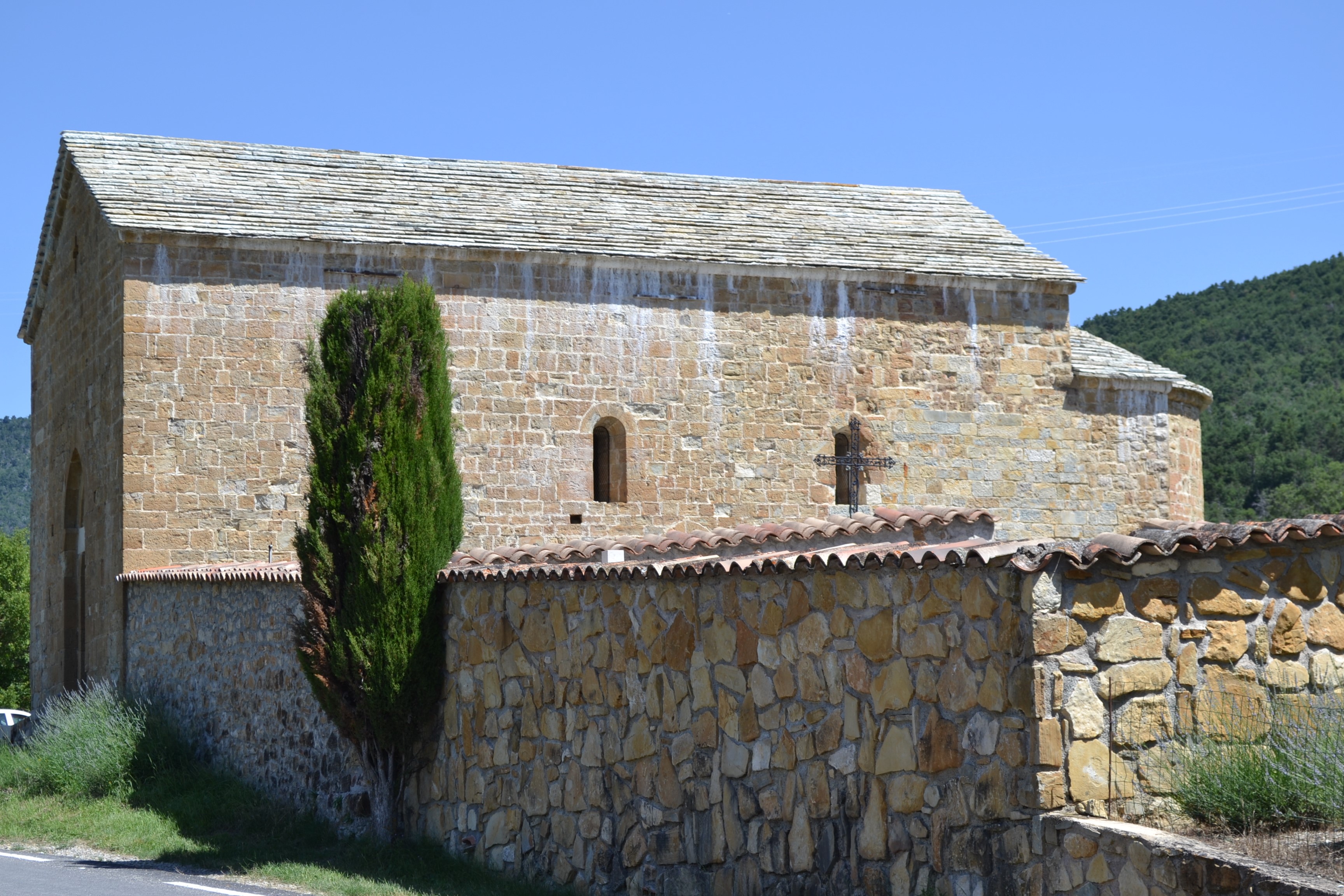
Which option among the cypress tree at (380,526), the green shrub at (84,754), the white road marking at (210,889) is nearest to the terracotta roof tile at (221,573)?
the cypress tree at (380,526)

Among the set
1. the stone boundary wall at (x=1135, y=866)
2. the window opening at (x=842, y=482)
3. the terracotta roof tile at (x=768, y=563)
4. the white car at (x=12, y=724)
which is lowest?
the white car at (x=12, y=724)

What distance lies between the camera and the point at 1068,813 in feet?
18.4

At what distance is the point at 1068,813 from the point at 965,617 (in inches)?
34.9

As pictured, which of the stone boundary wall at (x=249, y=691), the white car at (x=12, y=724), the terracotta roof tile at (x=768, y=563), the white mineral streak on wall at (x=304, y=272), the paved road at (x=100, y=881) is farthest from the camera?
Answer: the white car at (x=12, y=724)

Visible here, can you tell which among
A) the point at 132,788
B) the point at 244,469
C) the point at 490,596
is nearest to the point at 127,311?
the point at 244,469

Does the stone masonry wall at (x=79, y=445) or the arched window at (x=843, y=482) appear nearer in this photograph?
the stone masonry wall at (x=79, y=445)

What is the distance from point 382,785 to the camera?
34.0ft

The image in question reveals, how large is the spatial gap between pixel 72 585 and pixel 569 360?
23.9ft

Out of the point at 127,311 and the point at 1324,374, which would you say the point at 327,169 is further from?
the point at 1324,374

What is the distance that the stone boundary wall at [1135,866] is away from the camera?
15.7 feet

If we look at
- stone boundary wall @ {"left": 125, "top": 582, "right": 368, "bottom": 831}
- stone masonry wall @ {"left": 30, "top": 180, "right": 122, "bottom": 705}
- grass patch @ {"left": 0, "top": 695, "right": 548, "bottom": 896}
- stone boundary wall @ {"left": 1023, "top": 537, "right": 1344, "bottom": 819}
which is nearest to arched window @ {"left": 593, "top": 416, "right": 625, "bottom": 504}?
stone boundary wall @ {"left": 125, "top": 582, "right": 368, "bottom": 831}

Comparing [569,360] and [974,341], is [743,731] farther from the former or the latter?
[974,341]

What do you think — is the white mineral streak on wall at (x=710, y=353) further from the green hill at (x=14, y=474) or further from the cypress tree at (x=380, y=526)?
the green hill at (x=14, y=474)

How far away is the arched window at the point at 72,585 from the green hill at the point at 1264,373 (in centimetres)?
2836
